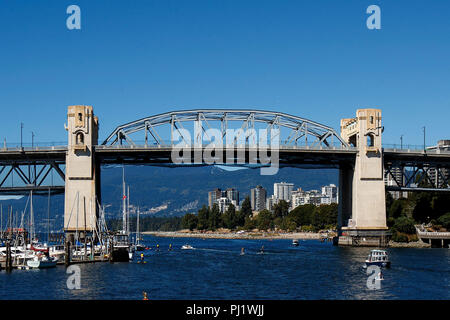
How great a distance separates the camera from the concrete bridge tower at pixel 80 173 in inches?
4444

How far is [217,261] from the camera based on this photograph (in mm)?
101938

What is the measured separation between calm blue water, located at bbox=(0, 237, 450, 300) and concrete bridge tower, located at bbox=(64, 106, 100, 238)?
21.2 meters

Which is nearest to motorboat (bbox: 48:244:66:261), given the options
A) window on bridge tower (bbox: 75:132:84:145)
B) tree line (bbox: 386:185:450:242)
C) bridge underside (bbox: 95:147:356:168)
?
window on bridge tower (bbox: 75:132:84:145)

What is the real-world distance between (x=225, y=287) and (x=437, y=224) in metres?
92.5

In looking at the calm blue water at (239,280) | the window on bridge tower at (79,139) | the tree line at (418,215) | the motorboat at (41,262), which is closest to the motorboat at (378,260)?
the calm blue water at (239,280)

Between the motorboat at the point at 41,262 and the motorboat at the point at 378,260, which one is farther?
the motorboat at the point at 41,262

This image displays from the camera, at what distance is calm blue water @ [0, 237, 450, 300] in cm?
6106

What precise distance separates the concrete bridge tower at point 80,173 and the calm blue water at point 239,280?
21173 mm

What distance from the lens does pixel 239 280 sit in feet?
238

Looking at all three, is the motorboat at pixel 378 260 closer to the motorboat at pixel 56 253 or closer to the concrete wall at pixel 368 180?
the concrete wall at pixel 368 180

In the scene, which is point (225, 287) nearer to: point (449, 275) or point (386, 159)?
point (449, 275)

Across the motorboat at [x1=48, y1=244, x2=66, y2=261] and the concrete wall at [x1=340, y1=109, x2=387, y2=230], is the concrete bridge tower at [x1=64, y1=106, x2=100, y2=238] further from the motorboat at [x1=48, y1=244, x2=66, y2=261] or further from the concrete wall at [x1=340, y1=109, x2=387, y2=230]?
the concrete wall at [x1=340, y1=109, x2=387, y2=230]
